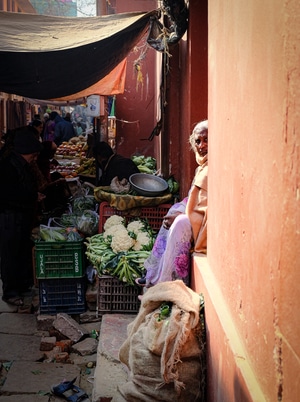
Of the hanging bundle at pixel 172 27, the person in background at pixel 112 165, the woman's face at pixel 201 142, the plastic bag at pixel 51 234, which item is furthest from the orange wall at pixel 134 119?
the woman's face at pixel 201 142

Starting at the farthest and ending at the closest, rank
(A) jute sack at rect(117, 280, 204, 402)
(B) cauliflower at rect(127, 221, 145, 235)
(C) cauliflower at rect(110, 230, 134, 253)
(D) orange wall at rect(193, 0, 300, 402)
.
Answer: (B) cauliflower at rect(127, 221, 145, 235), (C) cauliflower at rect(110, 230, 134, 253), (A) jute sack at rect(117, 280, 204, 402), (D) orange wall at rect(193, 0, 300, 402)

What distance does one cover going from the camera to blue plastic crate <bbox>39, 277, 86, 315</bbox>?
23.2 feet

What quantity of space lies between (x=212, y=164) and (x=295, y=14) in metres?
2.28

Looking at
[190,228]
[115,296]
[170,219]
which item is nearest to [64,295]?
[115,296]

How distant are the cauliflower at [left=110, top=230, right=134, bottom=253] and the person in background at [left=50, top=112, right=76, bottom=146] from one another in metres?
15.3

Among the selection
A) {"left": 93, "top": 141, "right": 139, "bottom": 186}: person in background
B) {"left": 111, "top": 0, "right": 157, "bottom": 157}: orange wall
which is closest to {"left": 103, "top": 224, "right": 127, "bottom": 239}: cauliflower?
{"left": 93, "top": 141, "right": 139, "bottom": 186}: person in background

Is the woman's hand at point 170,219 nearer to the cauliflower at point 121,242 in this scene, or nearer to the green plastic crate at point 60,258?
the cauliflower at point 121,242

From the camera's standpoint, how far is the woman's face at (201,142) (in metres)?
4.94

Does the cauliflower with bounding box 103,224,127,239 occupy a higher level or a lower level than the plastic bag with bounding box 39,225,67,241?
higher

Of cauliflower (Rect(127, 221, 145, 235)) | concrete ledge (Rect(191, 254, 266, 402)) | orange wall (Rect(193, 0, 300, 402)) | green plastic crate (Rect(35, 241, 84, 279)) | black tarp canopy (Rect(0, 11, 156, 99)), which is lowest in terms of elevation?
green plastic crate (Rect(35, 241, 84, 279))

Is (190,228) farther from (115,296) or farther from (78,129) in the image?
(78,129)

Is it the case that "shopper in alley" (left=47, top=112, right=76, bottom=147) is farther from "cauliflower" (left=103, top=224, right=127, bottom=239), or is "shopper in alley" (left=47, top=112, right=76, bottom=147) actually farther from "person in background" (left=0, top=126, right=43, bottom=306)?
"cauliflower" (left=103, top=224, right=127, bottom=239)

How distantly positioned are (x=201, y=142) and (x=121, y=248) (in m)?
2.08

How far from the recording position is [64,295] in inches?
280
